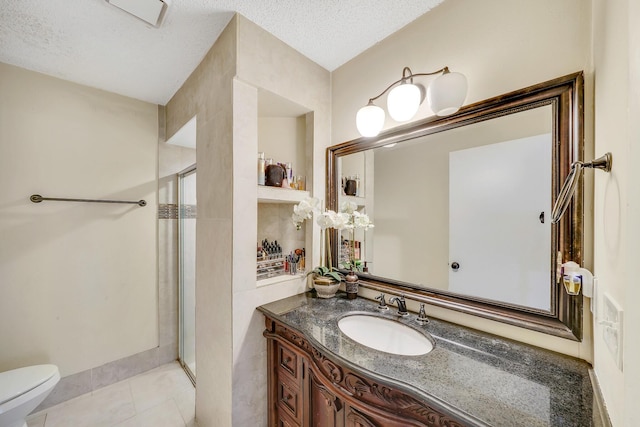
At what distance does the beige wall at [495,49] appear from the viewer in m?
0.82

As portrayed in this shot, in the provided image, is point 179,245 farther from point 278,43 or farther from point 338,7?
point 338,7

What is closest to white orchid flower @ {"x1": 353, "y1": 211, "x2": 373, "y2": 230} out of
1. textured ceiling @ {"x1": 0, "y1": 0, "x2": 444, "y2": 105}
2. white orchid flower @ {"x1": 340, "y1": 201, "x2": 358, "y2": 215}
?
white orchid flower @ {"x1": 340, "y1": 201, "x2": 358, "y2": 215}

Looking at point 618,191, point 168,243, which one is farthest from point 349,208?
point 168,243

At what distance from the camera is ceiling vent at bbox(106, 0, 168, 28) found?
1079mm

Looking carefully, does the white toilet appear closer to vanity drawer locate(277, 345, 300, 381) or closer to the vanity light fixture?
vanity drawer locate(277, 345, 300, 381)

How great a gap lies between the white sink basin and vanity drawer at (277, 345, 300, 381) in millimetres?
284

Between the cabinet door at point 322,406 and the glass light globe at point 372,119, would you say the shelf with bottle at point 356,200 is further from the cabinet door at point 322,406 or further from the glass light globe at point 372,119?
the cabinet door at point 322,406

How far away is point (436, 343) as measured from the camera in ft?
2.98

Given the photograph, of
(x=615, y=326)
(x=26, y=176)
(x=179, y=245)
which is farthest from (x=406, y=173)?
(x=26, y=176)

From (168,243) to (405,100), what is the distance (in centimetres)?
225

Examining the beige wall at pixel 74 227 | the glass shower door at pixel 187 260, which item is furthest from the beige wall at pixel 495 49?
the beige wall at pixel 74 227

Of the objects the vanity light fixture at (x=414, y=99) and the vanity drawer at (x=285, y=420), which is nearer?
the vanity light fixture at (x=414, y=99)

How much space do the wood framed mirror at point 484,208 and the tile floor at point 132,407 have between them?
5.41 feet

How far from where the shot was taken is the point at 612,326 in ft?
1.75
